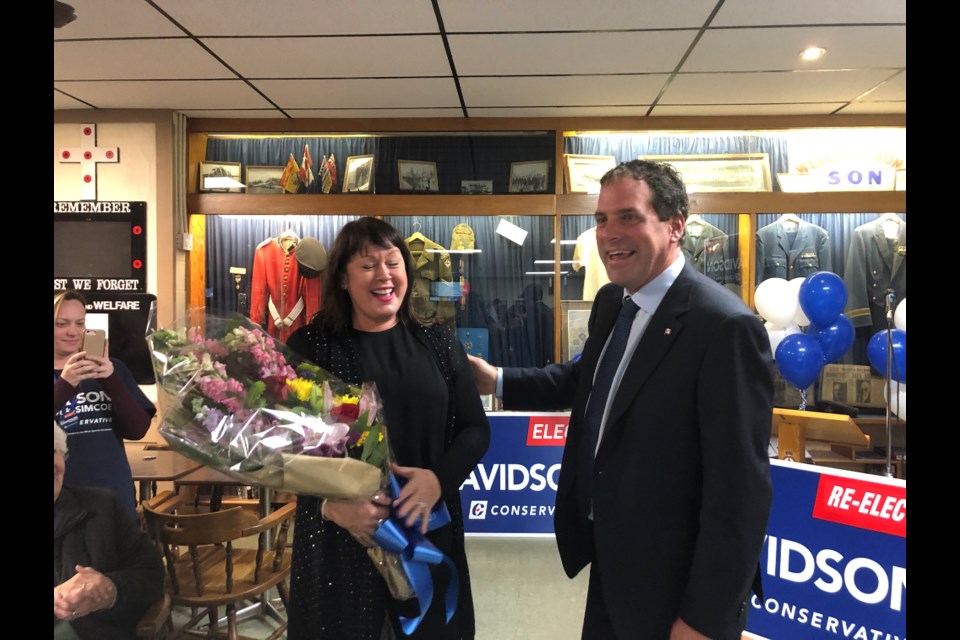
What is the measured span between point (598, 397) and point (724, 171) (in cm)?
396

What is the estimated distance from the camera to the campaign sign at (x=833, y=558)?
229 cm

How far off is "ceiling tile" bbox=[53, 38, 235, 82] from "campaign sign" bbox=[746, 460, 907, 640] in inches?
148

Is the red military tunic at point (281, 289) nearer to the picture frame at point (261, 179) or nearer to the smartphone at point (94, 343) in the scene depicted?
the picture frame at point (261, 179)

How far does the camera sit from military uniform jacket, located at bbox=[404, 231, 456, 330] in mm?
5082

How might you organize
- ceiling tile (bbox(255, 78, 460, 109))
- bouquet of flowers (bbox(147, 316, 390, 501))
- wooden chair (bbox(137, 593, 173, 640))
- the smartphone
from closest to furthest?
bouquet of flowers (bbox(147, 316, 390, 501))
wooden chair (bbox(137, 593, 173, 640))
the smartphone
ceiling tile (bbox(255, 78, 460, 109))

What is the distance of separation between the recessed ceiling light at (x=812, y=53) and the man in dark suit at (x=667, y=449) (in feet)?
8.88

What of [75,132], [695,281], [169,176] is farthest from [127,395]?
[75,132]

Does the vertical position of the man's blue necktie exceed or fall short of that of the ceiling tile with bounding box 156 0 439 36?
it falls short

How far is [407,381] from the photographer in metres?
1.62

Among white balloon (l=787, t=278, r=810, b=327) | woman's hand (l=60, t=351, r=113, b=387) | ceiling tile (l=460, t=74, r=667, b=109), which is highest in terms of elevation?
ceiling tile (l=460, t=74, r=667, b=109)

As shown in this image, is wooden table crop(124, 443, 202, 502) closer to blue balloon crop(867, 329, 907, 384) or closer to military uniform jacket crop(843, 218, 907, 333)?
blue balloon crop(867, 329, 907, 384)

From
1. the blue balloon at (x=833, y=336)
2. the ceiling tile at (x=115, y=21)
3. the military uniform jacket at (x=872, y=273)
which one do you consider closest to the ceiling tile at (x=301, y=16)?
the ceiling tile at (x=115, y=21)

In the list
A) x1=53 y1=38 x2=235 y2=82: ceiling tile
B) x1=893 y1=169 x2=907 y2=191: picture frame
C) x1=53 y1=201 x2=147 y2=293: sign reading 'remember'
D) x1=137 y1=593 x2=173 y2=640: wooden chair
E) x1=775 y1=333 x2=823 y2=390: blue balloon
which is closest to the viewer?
x1=137 y1=593 x2=173 y2=640: wooden chair

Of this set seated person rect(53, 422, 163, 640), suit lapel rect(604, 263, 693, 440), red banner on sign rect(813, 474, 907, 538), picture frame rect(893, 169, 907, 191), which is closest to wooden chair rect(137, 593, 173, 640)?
seated person rect(53, 422, 163, 640)
